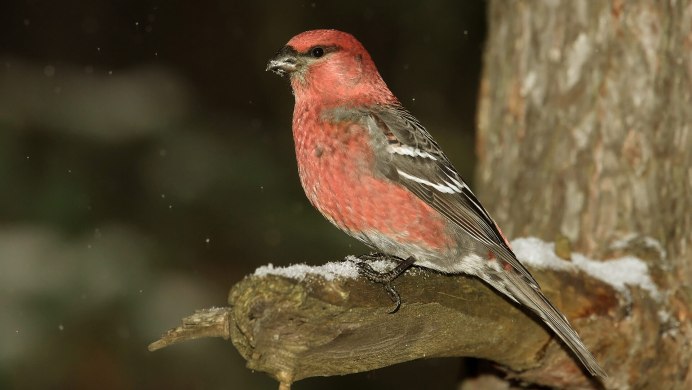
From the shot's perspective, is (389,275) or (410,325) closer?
(410,325)

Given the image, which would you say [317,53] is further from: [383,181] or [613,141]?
[613,141]

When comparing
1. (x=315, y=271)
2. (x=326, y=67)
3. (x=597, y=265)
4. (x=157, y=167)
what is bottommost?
(x=157, y=167)

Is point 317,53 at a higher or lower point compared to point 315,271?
higher

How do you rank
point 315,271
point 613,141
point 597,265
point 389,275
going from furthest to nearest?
1. point 613,141
2. point 597,265
3. point 389,275
4. point 315,271

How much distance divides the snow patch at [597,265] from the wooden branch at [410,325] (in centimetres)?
6

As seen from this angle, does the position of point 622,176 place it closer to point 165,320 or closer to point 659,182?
point 659,182

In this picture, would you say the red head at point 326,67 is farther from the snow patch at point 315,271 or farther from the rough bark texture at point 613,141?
the rough bark texture at point 613,141

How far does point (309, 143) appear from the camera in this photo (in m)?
3.94

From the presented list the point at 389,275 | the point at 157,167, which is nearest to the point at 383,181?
the point at 389,275

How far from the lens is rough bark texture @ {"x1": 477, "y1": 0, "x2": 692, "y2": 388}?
4328mm

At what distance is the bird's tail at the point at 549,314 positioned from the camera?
12.1 ft

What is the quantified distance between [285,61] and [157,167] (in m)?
2.72

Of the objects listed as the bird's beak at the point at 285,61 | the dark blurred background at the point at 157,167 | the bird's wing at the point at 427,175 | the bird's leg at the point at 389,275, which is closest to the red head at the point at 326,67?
the bird's beak at the point at 285,61

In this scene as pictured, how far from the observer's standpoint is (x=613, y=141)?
4488 millimetres
